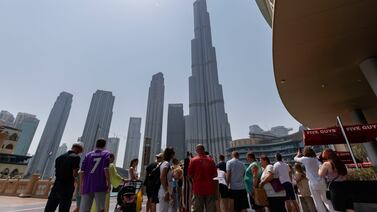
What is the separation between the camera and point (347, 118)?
1556 centimetres

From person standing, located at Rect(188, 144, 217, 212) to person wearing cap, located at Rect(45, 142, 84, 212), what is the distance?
2.41 metres

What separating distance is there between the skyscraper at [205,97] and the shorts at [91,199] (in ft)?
323

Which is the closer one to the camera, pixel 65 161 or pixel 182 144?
pixel 65 161

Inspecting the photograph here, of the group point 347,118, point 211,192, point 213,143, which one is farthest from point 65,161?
point 213,143

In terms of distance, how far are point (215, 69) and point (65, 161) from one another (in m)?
133

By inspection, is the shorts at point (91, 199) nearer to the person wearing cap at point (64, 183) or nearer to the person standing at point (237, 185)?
the person wearing cap at point (64, 183)

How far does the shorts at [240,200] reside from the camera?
4477 millimetres

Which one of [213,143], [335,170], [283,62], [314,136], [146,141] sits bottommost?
[335,170]

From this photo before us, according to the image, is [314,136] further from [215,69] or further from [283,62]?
[215,69]

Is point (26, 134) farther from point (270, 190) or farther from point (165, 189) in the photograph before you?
point (270, 190)

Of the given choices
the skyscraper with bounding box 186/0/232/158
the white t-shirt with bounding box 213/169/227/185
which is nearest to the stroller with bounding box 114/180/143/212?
the white t-shirt with bounding box 213/169/227/185

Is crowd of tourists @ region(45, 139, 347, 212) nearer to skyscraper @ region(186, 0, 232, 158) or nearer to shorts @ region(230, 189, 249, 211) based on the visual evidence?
shorts @ region(230, 189, 249, 211)

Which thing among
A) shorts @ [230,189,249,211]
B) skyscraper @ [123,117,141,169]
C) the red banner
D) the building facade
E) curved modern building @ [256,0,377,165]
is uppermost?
skyscraper @ [123,117,141,169]

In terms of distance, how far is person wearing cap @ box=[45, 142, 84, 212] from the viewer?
3.49 meters
